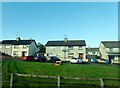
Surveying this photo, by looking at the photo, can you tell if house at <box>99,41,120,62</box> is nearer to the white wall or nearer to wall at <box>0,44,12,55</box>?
the white wall

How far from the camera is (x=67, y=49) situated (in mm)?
81438

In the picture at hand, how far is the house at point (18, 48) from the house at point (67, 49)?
715 cm

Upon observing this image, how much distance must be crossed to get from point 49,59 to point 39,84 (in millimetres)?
39595

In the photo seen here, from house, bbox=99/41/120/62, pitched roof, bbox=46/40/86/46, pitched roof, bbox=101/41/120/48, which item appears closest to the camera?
house, bbox=99/41/120/62

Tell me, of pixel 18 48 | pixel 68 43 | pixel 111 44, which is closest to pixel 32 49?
pixel 18 48

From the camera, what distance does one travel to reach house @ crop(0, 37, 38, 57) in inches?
3327

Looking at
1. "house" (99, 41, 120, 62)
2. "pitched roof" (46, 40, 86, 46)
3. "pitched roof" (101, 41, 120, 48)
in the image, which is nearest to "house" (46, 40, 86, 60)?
"pitched roof" (46, 40, 86, 46)

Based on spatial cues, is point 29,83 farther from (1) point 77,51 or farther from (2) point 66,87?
(1) point 77,51

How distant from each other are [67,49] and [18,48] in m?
18.4

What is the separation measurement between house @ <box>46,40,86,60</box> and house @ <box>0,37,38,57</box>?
7.15m

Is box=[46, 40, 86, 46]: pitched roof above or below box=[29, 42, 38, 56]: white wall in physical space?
above

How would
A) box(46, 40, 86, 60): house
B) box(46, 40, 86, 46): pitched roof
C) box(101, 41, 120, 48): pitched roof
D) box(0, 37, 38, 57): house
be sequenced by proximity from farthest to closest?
box(0, 37, 38, 57): house
box(101, 41, 120, 48): pitched roof
box(46, 40, 86, 46): pitched roof
box(46, 40, 86, 60): house

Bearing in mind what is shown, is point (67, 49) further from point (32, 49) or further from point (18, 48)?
point (18, 48)

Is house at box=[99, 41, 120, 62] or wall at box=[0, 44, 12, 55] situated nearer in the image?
house at box=[99, 41, 120, 62]
